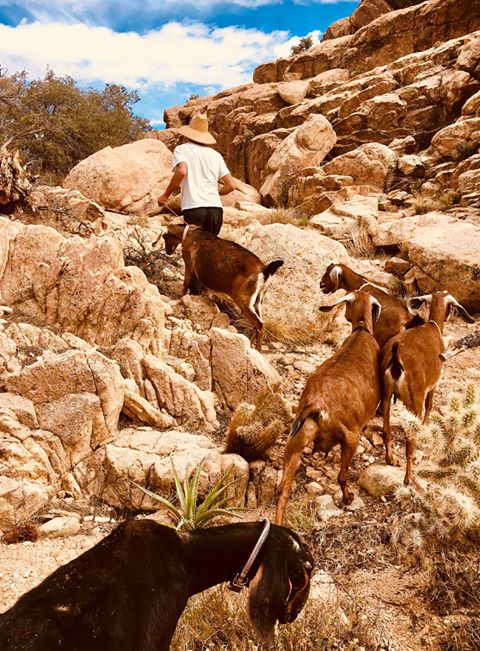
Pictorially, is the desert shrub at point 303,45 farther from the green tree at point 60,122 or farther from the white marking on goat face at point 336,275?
the white marking on goat face at point 336,275

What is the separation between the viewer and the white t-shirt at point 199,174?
7.12 meters

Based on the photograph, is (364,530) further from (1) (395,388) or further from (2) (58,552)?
(2) (58,552)

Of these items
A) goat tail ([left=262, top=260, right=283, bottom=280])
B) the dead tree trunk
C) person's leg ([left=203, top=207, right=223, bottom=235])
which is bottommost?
goat tail ([left=262, top=260, right=283, bottom=280])

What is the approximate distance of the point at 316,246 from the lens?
8086mm

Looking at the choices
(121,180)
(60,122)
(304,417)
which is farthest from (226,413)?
(60,122)

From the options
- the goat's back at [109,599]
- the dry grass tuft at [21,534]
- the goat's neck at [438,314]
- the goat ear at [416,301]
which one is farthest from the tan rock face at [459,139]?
the goat's back at [109,599]

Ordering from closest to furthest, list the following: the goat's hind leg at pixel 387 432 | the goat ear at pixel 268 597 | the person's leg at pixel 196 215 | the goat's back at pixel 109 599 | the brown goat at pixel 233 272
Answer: the goat's back at pixel 109 599 → the goat ear at pixel 268 597 → the goat's hind leg at pixel 387 432 → the brown goat at pixel 233 272 → the person's leg at pixel 196 215

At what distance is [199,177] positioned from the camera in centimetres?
716

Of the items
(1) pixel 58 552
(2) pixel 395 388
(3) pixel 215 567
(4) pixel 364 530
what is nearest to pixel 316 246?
(2) pixel 395 388

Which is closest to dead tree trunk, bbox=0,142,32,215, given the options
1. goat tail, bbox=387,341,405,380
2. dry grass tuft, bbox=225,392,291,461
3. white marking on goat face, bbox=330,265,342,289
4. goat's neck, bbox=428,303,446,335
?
white marking on goat face, bbox=330,265,342,289

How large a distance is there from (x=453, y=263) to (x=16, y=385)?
740 cm

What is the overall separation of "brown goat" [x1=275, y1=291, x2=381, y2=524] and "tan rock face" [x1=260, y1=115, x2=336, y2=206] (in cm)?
1318

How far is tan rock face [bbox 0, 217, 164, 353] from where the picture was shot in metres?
5.68

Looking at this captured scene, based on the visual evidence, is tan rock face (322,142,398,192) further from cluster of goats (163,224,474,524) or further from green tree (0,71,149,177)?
cluster of goats (163,224,474,524)
